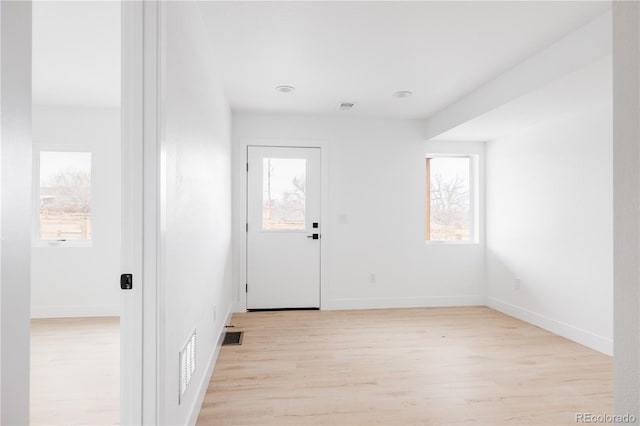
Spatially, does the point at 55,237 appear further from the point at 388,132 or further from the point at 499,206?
the point at 499,206

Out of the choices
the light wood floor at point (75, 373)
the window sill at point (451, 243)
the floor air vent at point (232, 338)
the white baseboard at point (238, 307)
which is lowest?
the light wood floor at point (75, 373)

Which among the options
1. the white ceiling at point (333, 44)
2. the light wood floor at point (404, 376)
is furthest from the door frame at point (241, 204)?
the white ceiling at point (333, 44)

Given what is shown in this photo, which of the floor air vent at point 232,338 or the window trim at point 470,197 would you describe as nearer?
the floor air vent at point 232,338

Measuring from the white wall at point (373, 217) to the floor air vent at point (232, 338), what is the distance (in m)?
0.83

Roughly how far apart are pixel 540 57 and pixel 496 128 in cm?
133

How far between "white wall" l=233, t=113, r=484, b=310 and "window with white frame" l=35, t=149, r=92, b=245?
178cm

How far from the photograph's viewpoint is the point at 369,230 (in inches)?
180

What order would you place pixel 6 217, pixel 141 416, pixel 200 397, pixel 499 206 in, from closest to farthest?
pixel 6 217
pixel 141 416
pixel 200 397
pixel 499 206

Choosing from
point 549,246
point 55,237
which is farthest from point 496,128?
point 55,237

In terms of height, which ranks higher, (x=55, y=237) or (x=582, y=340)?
(x=55, y=237)

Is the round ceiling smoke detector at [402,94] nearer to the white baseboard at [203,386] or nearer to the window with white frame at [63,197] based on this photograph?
the white baseboard at [203,386]

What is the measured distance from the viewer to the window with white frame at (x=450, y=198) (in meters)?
4.80

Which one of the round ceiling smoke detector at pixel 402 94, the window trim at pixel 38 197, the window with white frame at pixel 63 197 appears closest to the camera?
the round ceiling smoke detector at pixel 402 94

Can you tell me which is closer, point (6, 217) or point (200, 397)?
point (6, 217)
